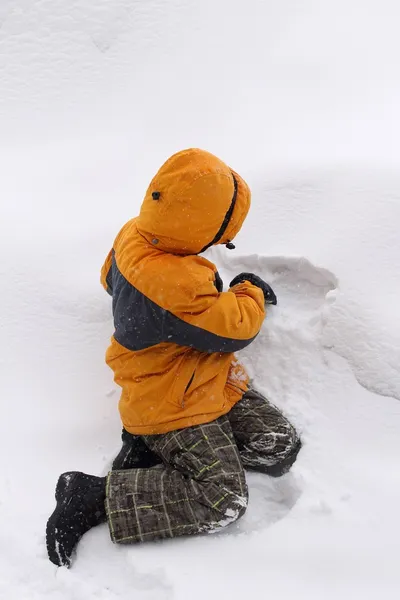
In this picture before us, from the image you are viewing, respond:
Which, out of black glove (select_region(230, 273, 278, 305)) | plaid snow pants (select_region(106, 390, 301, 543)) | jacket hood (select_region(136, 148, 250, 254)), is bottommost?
plaid snow pants (select_region(106, 390, 301, 543))

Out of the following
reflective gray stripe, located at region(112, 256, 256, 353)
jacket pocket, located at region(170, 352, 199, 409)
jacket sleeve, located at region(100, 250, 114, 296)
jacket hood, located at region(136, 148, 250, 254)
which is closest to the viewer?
jacket hood, located at region(136, 148, 250, 254)

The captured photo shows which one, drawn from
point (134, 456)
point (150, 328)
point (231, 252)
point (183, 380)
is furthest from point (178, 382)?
point (231, 252)

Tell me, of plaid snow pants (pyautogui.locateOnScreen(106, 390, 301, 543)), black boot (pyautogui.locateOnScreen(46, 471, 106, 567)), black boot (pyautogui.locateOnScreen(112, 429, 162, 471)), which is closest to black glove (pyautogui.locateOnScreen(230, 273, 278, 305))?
plaid snow pants (pyautogui.locateOnScreen(106, 390, 301, 543))

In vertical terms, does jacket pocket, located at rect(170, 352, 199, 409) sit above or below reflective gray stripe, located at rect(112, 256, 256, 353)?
below

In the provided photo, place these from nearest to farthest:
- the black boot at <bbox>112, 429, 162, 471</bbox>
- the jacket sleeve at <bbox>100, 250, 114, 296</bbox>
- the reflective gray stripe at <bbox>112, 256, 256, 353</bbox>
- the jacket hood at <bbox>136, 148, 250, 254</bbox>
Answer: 1. the jacket hood at <bbox>136, 148, 250, 254</bbox>
2. the reflective gray stripe at <bbox>112, 256, 256, 353</bbox>
3. the black boot at <bbox>112, 429, 162, 471</bbox>
4. the jacket sleeve at <bbox>100, 250, 114, 296</bbox>

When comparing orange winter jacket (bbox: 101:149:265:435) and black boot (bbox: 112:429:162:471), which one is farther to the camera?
black boot (bbox: 112:429:162:471)

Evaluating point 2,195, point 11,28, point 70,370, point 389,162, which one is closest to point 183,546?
point 70,370

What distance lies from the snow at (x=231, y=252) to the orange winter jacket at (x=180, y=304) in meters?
0.34

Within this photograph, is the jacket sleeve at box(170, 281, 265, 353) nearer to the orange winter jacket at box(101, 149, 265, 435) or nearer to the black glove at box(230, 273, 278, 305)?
the orange winter jacket at box(101, 149, 265, 435)

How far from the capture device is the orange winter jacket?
1677mm

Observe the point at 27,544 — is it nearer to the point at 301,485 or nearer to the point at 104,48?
the point at 301,485

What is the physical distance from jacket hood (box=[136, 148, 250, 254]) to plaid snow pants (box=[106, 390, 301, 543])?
0.68 meters

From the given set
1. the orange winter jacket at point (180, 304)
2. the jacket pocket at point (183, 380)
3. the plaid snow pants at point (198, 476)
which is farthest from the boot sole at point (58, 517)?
the jacket pocket at point (183, 380)

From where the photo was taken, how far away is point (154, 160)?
146 inches
